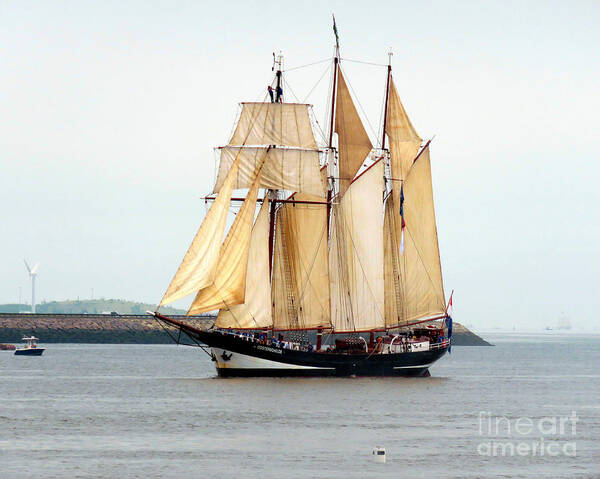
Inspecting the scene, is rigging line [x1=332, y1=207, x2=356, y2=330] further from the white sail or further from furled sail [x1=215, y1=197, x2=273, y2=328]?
furled sail [x1=215, y1=197, x2=273, y2=328]

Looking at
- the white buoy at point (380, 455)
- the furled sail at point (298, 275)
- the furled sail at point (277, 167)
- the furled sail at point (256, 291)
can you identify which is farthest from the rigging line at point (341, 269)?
the white buoy at point (380, 455)

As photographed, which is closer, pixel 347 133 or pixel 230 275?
pixel 230 275

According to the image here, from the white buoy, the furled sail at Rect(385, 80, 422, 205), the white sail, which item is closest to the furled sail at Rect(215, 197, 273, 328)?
the white sail

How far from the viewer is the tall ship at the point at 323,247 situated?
322ft

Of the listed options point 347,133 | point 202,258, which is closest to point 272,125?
point 347,133

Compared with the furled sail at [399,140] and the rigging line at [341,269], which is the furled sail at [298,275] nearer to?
the rigging line at [341,269]

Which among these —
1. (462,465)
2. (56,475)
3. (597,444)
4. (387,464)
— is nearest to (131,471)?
(56,475)

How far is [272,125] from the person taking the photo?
101125 mm

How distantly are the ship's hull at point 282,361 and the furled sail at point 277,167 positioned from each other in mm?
13608

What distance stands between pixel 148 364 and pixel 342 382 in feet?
169

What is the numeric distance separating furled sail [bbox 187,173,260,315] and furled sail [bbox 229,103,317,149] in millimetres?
8765

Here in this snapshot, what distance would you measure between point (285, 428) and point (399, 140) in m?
48.1

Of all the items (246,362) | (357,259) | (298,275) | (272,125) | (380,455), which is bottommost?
(380,455)

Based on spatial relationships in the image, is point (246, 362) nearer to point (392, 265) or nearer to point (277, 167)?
point (392, 265)
